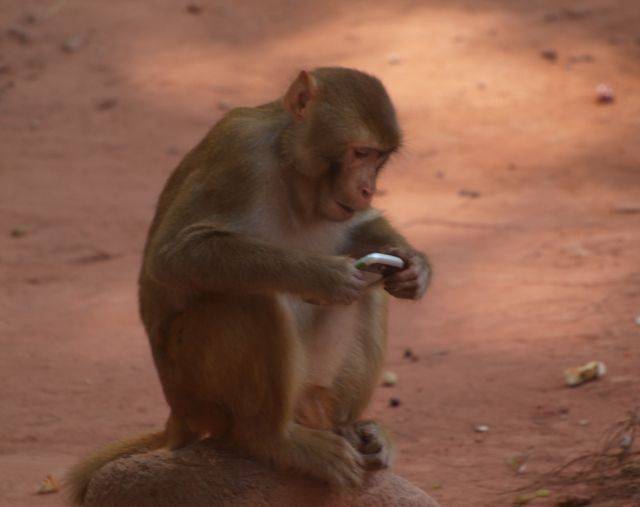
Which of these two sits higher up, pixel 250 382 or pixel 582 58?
pixel 250 382

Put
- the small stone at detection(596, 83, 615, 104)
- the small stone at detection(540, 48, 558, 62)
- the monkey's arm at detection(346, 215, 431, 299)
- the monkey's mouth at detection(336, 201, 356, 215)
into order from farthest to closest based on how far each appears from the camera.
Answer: the small stone at detection(540, 48, 558, 62), the small stone at detection(596, 83, 615, 104), the monkey's arm at detection(346, 215, 431, 299), the monkey's mouth at detection(336, 201, 356, 215)

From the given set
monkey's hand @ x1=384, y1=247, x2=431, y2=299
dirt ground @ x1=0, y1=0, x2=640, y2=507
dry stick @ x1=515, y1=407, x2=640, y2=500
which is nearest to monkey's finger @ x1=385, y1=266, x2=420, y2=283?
monkey's hand @ x1=384, y1=247, x2=431, y2=299

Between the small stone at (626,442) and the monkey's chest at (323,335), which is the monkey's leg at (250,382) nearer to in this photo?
the monkey's chest at (323,335)

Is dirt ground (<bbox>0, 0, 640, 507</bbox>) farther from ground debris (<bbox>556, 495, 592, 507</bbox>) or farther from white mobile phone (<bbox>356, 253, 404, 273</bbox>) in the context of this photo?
white mobile phone (<bbox>356, 253, 404, 273</bbox>)

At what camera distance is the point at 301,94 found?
5.56 meters

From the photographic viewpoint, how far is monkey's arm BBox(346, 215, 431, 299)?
5.59m

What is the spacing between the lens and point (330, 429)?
5.72m

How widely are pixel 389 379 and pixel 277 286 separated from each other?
328 cm

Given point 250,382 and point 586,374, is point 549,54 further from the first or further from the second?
point 250,382

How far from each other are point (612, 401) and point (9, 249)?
5.44 meters

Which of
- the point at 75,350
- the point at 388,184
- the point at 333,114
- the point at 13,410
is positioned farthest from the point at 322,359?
the point at 388,184

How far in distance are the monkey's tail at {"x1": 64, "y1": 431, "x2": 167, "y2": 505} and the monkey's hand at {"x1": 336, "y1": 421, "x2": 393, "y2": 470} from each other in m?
0.86

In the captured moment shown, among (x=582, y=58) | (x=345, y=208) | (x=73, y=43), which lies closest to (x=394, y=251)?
(x=345, y=208)

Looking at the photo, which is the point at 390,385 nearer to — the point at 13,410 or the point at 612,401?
the point at 612,401
